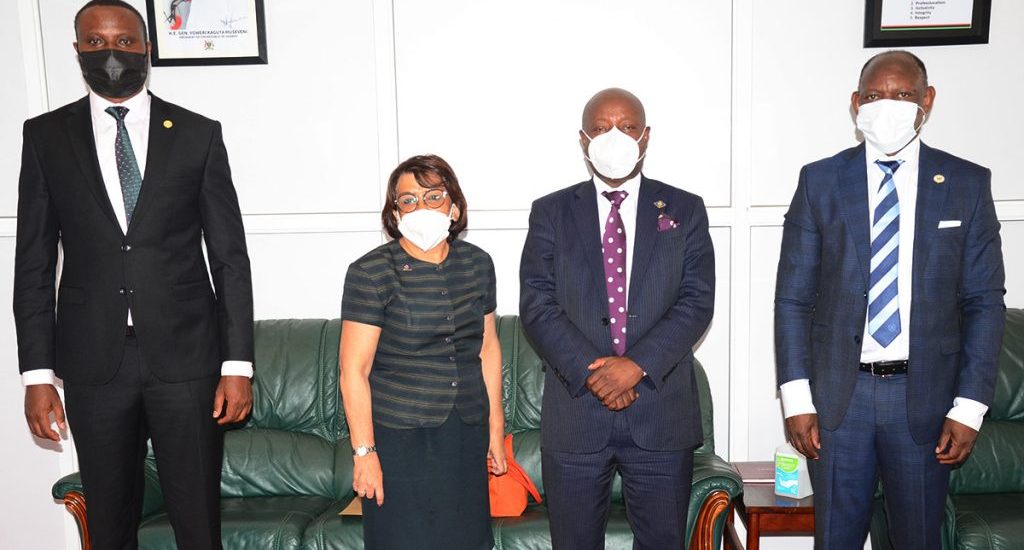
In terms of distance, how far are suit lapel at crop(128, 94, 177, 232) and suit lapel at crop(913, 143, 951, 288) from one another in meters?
2.01

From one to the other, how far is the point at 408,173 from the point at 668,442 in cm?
102

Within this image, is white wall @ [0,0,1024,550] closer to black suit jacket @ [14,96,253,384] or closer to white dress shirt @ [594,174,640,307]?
white dress shirt @ [594,174,640,307]

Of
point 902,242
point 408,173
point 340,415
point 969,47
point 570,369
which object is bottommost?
point 340,415

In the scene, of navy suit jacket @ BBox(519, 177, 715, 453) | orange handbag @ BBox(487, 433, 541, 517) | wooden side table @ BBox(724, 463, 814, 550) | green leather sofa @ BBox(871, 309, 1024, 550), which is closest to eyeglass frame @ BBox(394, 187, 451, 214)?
navy suit jacket @ BBox(519, 177, 715, 453)

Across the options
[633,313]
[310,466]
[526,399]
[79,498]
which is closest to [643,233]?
[633,313]

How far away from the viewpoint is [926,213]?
207 cm

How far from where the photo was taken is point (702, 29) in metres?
3.17

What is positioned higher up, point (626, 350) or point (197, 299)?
point (197, 299)

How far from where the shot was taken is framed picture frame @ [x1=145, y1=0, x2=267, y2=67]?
3.18 m

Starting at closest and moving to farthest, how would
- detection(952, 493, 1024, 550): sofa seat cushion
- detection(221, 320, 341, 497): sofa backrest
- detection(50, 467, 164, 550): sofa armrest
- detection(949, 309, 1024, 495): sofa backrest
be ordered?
→ 1. detection(952, 493, 1024, 550): sofa seat cushion
2. detection(50, 467, 164, 550): sofa armrest
3. detection(949, 309, 1024, 495): sofa backrest
4. detection(221, 320, 341, 497): sofa backrest

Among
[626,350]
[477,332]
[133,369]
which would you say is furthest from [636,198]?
[133,369]

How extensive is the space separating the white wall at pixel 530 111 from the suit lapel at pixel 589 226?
0.94 metres

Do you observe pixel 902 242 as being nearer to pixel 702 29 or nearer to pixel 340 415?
pixel 702 29

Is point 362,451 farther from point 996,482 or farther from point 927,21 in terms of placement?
point 927,21
